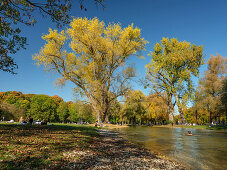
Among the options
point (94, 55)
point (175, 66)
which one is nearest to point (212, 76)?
point (175, 66)

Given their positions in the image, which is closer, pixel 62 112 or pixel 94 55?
pixel 94 55

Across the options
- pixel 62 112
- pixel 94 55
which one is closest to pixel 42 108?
pixel 62 112

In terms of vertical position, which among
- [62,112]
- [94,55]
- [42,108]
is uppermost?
[94,55]

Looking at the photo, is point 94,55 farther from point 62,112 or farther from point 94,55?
point 62,112

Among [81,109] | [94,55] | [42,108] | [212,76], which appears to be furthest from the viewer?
[42,108]

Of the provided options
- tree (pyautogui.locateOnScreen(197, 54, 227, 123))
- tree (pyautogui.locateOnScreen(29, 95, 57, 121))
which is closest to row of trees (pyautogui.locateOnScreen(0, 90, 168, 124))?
tree (pyautogui.locateOnScreen(29, 95, 57, 121))

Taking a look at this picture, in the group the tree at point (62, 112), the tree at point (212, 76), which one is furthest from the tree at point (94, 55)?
the tree at point (62, 112)

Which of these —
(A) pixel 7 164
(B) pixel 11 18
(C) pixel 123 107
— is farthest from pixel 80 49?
(C) pixel 123 107

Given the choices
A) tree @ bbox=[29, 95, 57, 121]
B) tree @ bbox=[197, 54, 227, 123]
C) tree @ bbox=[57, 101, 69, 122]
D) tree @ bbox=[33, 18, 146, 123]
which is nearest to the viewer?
tree @ bbox=[33, 18, 146, 123]

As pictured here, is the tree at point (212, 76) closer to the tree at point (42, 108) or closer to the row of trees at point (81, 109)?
the row of trees at point (81, 109)

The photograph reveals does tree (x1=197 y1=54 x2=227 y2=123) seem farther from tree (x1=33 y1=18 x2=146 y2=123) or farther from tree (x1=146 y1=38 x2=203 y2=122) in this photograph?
tree (x1=33 y1=18 x2=146 y2=123)

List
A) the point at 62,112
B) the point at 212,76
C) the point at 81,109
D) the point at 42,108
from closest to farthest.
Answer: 1. the point at 81,109
2. the point at 212,76
3. the point at 42,108
4. the point at 62,112

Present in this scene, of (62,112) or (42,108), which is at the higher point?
(42,108)

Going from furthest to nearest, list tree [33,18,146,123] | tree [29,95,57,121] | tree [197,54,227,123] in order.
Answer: tree [29,95,57,121] < tree [197,54,227,123] < tree [33,18,146,123]
